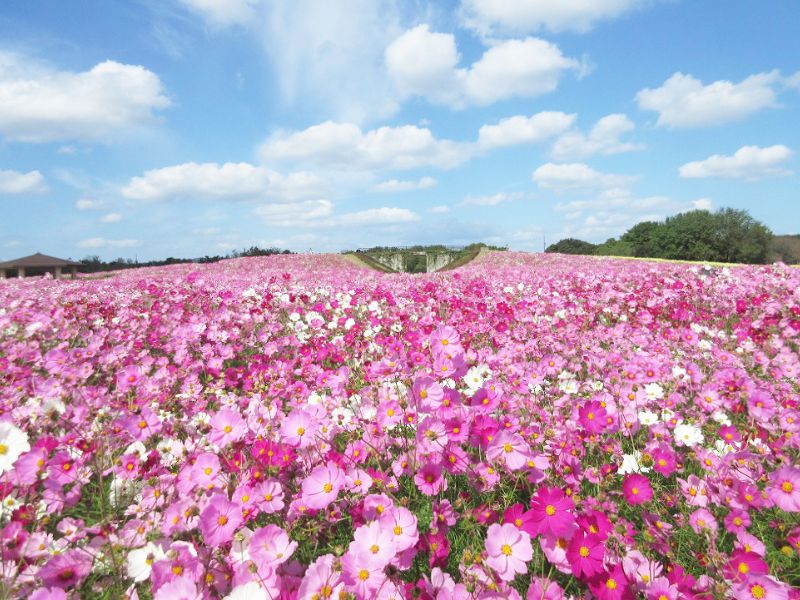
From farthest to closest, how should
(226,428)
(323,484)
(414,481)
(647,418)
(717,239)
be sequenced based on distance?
1. (717,239)
2. (647,418)
3. (226,428)
4. (414,481)
5. (323,484)

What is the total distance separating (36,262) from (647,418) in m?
41.8

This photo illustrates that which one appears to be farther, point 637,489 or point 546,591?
point 637,489

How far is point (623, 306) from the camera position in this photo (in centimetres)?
742

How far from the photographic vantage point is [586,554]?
1.38 m

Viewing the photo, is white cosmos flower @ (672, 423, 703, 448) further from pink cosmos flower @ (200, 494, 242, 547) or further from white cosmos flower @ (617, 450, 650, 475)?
pink cosmos flower @ (200, 494, 242, 547)

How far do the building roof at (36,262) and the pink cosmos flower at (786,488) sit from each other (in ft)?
133

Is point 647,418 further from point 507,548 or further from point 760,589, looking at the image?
point 507,548

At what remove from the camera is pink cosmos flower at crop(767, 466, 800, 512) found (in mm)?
1859

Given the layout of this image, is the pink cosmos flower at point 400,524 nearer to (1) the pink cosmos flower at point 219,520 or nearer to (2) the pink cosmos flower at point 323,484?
(2) the pink cosmos flower at point 323,484

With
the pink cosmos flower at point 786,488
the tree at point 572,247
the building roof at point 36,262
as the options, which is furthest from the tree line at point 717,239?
the building roof at point 36,262

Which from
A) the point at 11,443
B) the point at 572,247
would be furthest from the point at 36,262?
the point at 572,247

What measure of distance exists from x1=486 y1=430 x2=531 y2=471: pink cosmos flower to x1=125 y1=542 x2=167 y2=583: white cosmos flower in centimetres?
131

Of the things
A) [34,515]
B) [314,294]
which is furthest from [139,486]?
[314,294]

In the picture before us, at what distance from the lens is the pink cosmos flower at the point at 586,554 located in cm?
135
